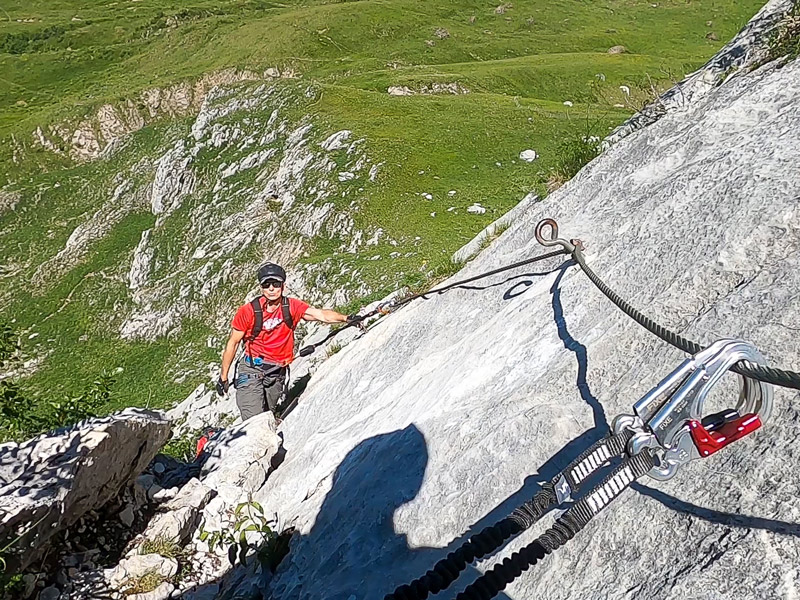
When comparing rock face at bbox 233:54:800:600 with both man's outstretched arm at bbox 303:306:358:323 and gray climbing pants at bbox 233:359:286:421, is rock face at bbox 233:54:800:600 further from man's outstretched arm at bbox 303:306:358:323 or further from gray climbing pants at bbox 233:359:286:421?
gray climbing pants at bbox 233:359:286:421

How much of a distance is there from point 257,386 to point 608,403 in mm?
6368

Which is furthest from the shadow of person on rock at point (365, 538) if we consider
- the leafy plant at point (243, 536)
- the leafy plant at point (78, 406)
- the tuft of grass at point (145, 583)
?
the leafy plant at point (78, 406)

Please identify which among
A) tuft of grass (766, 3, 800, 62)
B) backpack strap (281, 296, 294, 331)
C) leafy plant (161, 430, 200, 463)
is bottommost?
leafy plant (161, 430, 200, 463)

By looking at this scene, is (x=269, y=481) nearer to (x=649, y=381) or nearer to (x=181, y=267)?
(x=649, y=381)

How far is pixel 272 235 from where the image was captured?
71.3 feet

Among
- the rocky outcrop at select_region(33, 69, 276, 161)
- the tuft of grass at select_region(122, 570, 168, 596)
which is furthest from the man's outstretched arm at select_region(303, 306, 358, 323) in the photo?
the rocky outcrop at select_region(33, 69, 276, 161)

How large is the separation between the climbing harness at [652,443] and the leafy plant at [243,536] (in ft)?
10.4

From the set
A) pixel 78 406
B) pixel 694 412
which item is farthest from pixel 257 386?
pixel 694 412

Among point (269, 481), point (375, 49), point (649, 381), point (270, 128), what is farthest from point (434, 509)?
point (375, 49)

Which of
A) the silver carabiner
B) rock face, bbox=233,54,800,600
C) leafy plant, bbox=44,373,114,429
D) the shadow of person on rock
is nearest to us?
the silver carabiner

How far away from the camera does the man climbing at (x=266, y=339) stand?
28.4 feet

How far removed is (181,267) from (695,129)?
21.7 meters

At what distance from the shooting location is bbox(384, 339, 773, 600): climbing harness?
242 cm

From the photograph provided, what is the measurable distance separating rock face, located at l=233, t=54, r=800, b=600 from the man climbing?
81.9 inches
